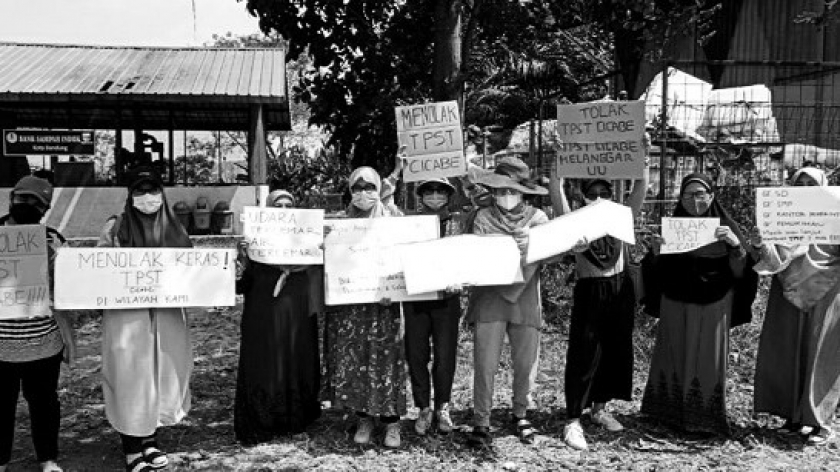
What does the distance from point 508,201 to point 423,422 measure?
1531 mm

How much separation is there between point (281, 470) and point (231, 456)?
40 cm

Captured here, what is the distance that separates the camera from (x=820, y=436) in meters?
4.49

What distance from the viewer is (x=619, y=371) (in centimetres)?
457

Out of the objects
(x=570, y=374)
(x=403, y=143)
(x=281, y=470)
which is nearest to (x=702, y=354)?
(x=570, y=374)

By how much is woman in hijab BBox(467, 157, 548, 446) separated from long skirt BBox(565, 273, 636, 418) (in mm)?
301

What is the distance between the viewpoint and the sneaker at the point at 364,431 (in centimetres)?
447

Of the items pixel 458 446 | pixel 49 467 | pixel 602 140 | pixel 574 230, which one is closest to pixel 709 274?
pixel 574 230

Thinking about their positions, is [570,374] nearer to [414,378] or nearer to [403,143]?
[414,378]

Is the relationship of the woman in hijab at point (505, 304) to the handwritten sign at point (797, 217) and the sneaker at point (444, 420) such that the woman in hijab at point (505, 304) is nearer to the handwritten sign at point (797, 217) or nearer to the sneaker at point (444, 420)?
the sneaker at point (444, 420)

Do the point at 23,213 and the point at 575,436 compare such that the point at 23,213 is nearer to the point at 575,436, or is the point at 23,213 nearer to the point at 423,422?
the point at 423,422

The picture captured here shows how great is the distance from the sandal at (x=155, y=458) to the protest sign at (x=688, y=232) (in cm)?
325

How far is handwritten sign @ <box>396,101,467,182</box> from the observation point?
15.3 ft

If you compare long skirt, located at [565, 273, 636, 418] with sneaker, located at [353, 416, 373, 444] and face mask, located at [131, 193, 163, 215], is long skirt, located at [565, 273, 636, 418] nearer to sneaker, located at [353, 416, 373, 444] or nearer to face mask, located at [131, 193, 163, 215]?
sneaker, located at [353, 416, 373, 444]

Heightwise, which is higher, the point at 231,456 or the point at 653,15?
the point at 653,15
